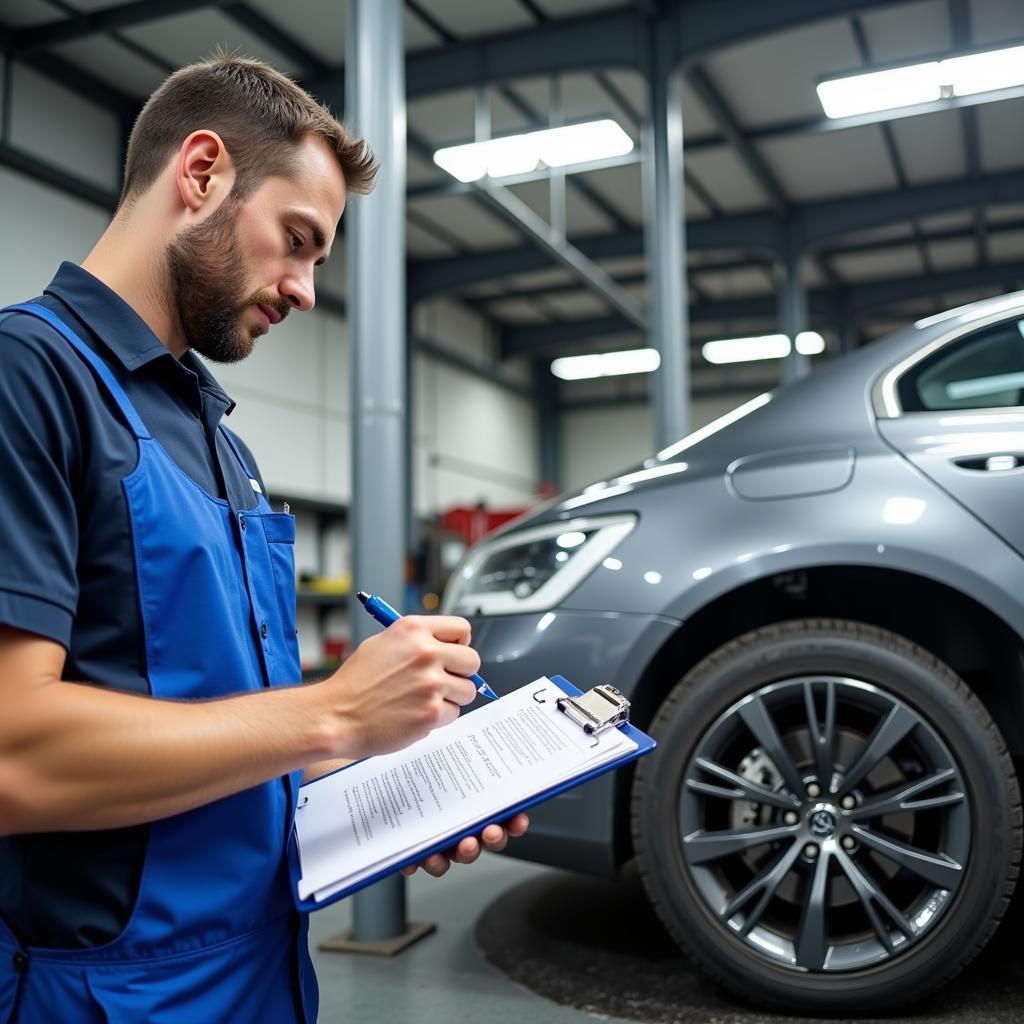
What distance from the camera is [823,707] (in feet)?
6.76

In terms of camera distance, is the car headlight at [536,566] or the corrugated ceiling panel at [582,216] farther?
the corrugated ceiling panel at [582,216]

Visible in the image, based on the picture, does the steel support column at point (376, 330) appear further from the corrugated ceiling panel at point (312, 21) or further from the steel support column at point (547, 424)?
the steel support column at point (547, 424)

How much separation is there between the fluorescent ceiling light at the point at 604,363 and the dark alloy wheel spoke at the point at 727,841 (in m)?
13.6

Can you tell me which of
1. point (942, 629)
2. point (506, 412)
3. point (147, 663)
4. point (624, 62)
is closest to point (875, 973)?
point (942, 629)

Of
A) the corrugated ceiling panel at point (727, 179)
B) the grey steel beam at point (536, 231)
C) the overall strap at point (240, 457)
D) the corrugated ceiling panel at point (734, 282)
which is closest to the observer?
the overall strap at point (240, 457)

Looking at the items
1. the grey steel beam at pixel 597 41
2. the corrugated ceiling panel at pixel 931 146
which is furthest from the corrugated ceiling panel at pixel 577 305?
the grey steel beam at pixel 597 41

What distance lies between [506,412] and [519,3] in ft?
34.0

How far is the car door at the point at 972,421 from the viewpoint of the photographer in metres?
2.03

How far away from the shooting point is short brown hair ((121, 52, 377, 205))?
113cm

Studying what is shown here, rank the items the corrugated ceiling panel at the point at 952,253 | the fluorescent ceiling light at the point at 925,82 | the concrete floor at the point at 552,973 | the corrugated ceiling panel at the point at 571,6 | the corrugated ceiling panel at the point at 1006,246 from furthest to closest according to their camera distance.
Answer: the corrugated ceiling panel at the point at 952,253 → the corrugated ceiling panel at the point at 1006,246 → the corrugated ceiling panel at the point at 571,6 → the fluorescent ceiling light at the point at 925,82 → the concrete floor at the point at 552,973

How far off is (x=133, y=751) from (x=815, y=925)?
153 centimetres

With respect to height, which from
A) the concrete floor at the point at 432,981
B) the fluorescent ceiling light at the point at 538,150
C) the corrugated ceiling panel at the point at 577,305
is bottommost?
the concrete floor at the point at 432,981

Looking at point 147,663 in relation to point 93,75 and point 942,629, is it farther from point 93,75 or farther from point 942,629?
point 93,75

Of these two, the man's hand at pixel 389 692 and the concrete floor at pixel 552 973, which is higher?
the man's hand at pixel 389 692
